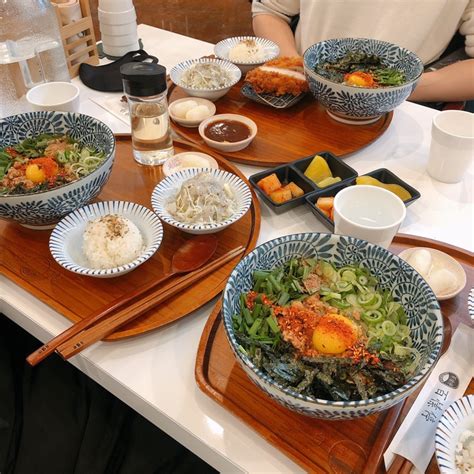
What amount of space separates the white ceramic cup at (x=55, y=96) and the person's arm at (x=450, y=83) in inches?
57.7

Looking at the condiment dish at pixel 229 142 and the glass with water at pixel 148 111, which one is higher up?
the glass with water at pixel 148 111

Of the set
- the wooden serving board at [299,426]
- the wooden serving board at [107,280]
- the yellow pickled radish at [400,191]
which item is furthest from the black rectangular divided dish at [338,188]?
the wooden serving board at [299,426]

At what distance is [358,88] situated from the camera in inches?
63.6

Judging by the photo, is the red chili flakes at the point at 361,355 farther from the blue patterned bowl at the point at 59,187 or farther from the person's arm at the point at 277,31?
the person's arm at the point at 277,31

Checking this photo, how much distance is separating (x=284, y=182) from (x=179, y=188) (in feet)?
1.21

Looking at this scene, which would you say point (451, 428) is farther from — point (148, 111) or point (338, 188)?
point (148, 111)

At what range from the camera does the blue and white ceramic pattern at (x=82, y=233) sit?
3.67 feet

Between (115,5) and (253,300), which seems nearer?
(253,300)

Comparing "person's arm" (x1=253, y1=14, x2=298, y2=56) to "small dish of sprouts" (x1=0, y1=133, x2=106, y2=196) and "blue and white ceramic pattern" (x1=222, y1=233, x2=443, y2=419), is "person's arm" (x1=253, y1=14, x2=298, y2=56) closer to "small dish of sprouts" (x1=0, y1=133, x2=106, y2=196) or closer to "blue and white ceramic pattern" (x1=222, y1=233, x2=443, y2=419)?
"small dish of sprouts" (x1=0, y1=133, x2=106, y2=196)

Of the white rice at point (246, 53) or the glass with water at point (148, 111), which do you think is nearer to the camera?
the glass with water at point (148, 111)

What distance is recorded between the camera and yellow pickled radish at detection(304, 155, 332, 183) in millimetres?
1517

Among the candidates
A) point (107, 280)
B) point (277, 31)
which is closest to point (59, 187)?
point (107, 280)

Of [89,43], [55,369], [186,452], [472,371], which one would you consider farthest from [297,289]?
[89,43]

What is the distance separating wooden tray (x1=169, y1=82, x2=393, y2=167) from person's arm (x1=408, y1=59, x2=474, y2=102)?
0.38 m
